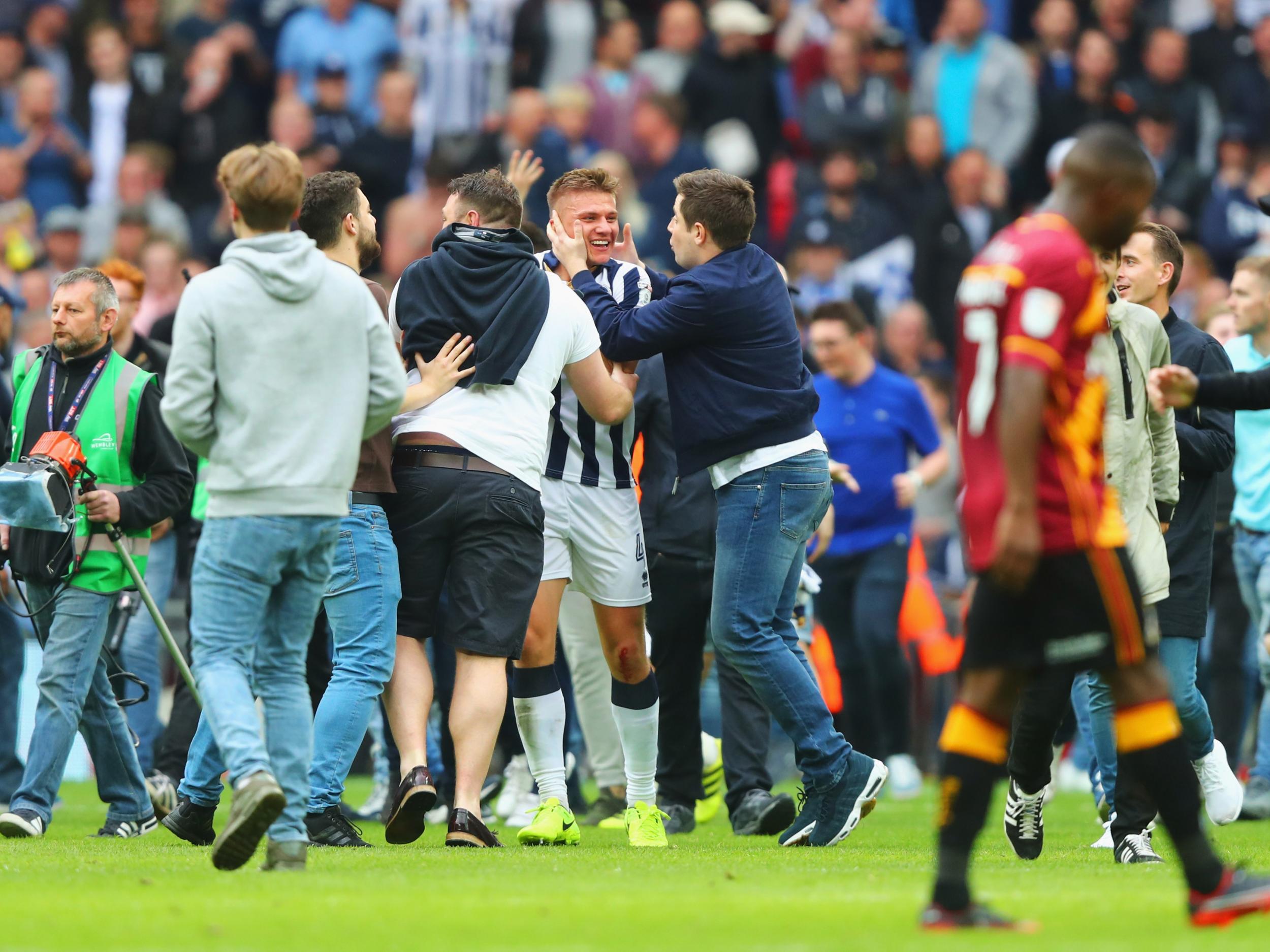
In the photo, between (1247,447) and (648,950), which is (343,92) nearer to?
(1247,447)

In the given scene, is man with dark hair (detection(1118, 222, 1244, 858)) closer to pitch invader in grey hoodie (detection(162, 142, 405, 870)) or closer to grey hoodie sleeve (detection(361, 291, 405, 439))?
grey hoodie sleeve (detection(361, 291, 405, 439))

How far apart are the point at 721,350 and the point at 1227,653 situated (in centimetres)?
503

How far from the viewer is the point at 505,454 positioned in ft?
24.7

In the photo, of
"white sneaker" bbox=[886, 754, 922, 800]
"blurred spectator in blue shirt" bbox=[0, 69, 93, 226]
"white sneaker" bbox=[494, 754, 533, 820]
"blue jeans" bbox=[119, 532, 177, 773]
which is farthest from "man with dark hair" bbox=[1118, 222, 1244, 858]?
"blurred spectator in blue shirt" bbox=[0, 69, 93, 226]

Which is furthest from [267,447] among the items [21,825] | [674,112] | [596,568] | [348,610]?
[674,112]

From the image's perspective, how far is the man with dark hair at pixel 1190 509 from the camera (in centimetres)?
779

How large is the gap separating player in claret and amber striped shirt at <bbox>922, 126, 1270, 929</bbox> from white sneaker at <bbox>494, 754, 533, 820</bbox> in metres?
4.37

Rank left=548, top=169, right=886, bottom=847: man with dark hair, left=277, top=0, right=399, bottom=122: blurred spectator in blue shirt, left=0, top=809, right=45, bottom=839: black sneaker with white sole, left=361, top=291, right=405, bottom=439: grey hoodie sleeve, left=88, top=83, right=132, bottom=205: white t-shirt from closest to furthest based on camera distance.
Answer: left=361, top=291, right=405, bottom=439: grey hoodie sleeve → left=548, top=169, right=886, bottom=847: man with dark hair → left=0, top=809, right=45, bottom=839: black sneaker with white sole → left=88, top=83, right=132, bottom=205: white t-shirt → left=277, top=0, right=399, bottom=122: blurred spectator in blue shirt

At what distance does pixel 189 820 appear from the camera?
7.59 meters

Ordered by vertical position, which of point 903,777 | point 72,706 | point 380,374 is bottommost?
point 903,777

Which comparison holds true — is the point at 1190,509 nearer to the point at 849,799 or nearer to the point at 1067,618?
the point at 849,799

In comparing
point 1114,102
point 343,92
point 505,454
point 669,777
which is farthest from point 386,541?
point 1114,102

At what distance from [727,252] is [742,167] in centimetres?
937

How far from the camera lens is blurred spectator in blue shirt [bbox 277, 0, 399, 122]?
1767cm
